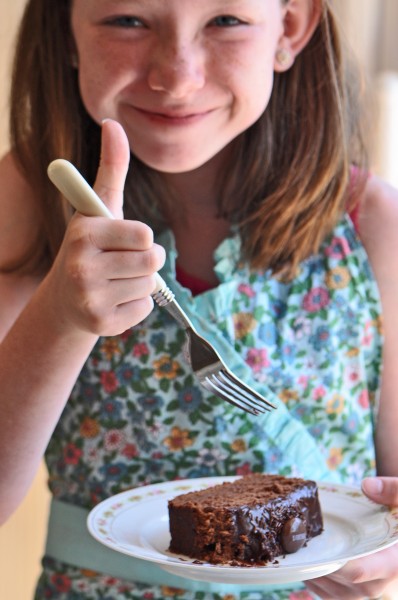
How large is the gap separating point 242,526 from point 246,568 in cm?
12

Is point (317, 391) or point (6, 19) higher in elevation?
point (6, 19)

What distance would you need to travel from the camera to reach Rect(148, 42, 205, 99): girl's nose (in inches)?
40.1

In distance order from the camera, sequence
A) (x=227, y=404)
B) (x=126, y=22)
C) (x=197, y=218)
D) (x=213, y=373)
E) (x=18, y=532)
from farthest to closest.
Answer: (x=18, y=532), (x=197, y=218), (x=227, y=404), (x=126, y=22), (x=213, y=373)

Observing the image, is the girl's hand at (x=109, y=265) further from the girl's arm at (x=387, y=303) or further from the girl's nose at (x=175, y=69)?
the girl's arm at (x=387, y=303)

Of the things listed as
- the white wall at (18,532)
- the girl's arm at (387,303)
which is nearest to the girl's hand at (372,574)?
the girl's arm at (387,303)

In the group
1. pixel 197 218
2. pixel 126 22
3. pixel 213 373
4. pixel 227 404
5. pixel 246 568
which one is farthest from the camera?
pixel 197 218

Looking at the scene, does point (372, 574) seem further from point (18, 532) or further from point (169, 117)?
point (18, 532)

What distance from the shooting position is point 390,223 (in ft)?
4.06

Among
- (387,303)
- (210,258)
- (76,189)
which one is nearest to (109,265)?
(76,189)

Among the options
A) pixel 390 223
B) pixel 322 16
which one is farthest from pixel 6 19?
pixel 390 223

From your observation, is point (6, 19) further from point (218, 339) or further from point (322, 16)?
point (218, 339)

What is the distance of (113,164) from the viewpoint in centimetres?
91

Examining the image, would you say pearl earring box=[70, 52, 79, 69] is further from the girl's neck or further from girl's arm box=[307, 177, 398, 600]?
girl's arm box=[307, 177, 398, 600]

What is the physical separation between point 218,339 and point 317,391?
15 cm
